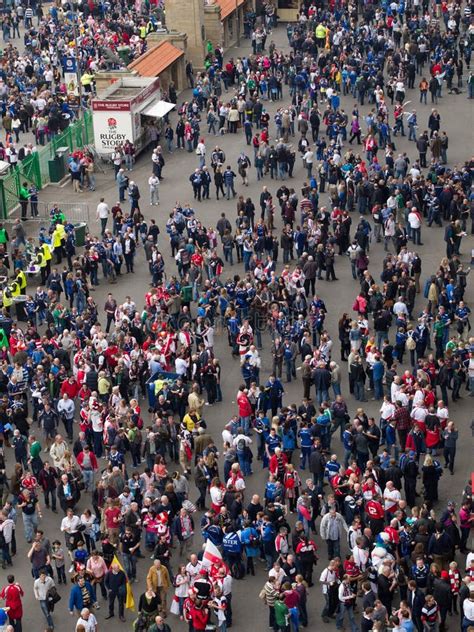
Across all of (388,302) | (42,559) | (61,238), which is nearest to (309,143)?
(61,238)

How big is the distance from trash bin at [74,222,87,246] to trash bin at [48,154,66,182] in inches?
249

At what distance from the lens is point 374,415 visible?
32.3 meters

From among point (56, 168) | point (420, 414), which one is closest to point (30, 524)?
point (420, 414)

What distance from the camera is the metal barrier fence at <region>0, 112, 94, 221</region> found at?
4484 centimetres

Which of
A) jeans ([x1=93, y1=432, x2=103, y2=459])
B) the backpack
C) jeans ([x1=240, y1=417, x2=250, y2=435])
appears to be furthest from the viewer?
jeans ([x1=240, y1=417, x2=250, y2=435])

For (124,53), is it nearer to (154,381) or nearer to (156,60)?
(156,60)

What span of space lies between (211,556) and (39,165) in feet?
82.3

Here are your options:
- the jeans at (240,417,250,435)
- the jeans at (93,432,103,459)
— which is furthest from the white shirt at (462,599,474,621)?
the jeans at (93,432,103,459)

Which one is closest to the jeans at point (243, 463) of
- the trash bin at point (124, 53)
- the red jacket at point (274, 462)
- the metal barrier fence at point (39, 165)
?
the red jacket at point (274, 462)

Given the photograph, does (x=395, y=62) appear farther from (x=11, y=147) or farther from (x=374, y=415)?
(x=374, y=415)

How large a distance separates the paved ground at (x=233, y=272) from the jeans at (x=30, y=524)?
11.0 inches

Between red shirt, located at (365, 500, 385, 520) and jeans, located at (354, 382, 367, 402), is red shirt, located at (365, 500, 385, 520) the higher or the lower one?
the higher one

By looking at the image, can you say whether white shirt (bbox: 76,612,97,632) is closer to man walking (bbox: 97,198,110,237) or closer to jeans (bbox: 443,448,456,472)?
jeans (bbox: 443,448,456,472)

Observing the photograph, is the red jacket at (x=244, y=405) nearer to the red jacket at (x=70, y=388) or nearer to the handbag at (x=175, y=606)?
the red jacket at (x=70, y=388)
